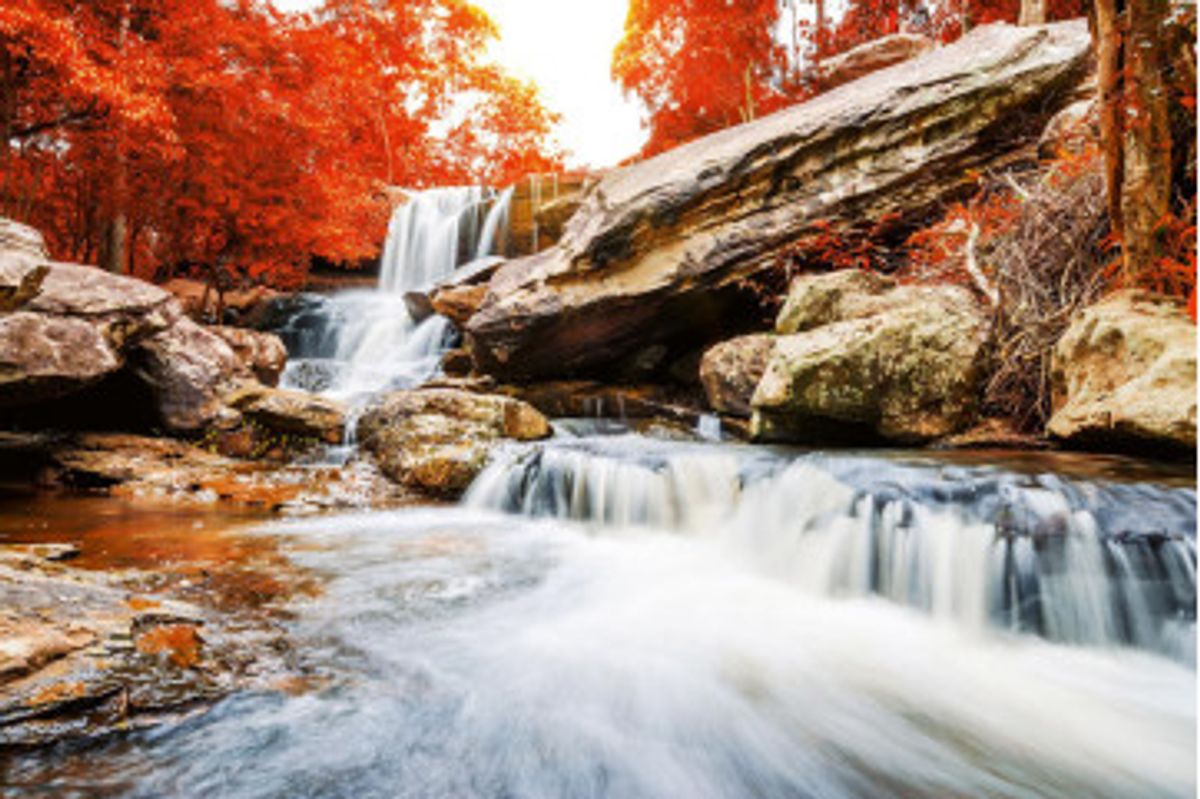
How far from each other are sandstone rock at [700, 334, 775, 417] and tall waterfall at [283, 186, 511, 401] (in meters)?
5.36

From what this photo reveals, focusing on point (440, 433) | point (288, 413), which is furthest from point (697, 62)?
point (288, 413)

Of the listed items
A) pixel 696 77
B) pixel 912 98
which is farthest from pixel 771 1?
pixel 912 98

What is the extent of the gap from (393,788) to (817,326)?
5.15 metres

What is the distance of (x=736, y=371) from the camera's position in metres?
6.56

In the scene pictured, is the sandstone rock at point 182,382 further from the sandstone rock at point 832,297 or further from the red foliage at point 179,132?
the sandstone rock at point 832,297

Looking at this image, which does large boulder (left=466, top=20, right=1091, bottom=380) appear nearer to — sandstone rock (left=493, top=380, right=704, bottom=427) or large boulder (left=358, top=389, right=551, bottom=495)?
sandstone rock (left=493, top=380, right=704, bottom=427)

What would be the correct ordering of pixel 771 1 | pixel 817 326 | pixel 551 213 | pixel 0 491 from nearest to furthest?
pixel 0 491
pixel 817 326
pixel 551 213
pixel 771 1

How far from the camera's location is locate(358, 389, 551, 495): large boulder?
590 centimetres

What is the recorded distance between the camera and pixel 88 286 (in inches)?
241

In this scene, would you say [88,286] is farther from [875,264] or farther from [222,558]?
[875,264]

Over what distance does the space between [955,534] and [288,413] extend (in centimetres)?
667

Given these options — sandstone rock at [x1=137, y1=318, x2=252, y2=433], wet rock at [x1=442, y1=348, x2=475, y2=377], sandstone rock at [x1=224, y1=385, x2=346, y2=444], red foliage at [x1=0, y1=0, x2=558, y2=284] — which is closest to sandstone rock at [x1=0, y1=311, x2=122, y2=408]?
sandstone rock at [x1=137, y1=318, x2=252, y2=433]

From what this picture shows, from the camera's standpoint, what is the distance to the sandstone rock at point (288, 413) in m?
6.86

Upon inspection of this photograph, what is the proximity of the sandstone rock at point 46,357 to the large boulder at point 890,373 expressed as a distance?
19.9 feet
